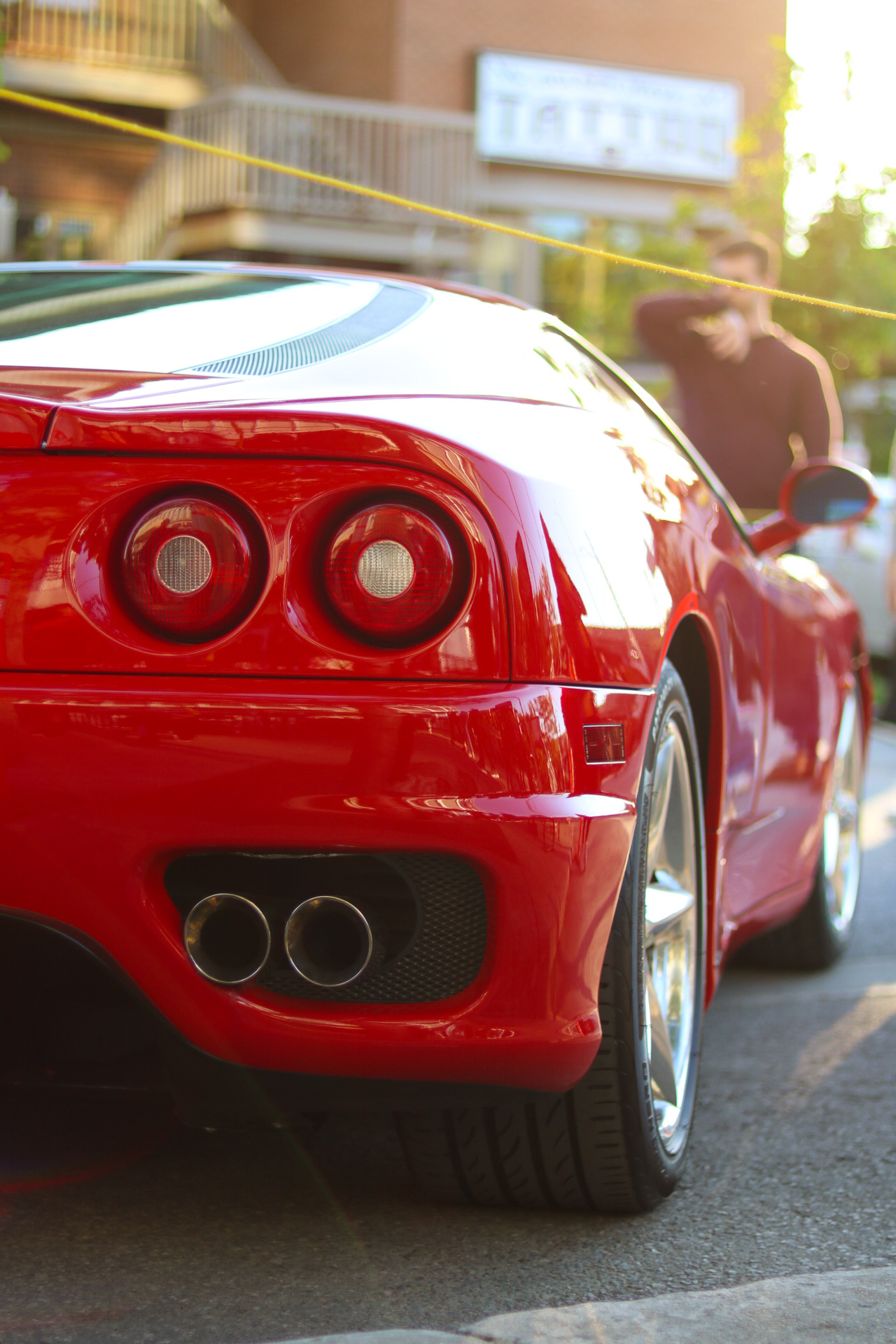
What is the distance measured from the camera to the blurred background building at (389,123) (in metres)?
19.6

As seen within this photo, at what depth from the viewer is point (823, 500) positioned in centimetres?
357

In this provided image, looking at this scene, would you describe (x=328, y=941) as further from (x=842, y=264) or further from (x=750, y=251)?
(x=842, y=264)

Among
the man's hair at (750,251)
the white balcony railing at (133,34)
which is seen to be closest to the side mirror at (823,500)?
the man's hair at (750,251)

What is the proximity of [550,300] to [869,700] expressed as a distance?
19518 millimetres

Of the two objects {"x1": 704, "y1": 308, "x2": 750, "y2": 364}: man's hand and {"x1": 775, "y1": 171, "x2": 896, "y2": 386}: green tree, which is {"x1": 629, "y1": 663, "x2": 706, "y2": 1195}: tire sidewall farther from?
{"x1": 775, "y1": 171, "x2": 896, "y2": 386}: green tree

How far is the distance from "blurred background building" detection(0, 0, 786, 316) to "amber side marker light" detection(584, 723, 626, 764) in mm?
17333

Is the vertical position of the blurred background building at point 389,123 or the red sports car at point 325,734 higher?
the blurred background building at point 389,123

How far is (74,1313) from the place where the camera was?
1877 millimetres

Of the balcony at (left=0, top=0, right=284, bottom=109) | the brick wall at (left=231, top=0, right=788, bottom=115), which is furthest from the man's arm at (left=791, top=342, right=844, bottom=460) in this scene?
the brick wall at (left=231, top=0, right=788, bottom=115)

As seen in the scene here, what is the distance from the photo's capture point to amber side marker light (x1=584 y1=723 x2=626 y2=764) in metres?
1.92

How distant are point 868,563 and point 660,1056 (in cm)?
969

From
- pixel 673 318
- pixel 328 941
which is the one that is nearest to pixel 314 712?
pixel 328 941

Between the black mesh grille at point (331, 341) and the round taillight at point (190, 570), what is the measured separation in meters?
0.27

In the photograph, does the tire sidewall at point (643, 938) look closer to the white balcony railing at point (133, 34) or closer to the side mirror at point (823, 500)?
the side mirror at point (823, 500)
